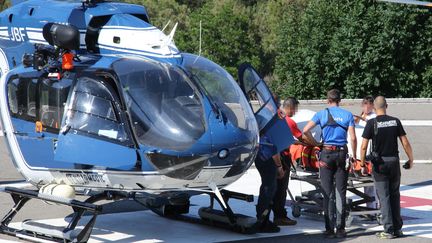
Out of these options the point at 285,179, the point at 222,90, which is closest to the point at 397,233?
the point at 285,179

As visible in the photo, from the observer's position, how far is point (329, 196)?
10102 mm

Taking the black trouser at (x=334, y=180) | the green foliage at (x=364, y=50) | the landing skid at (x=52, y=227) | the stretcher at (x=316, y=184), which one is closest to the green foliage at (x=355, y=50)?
the green foliage at (x=364, y=50)

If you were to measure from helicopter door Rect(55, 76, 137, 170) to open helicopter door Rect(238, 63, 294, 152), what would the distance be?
180 centimetres

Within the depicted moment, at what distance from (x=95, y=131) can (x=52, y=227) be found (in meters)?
1.45

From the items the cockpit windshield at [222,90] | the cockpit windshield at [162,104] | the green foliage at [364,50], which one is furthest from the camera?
the green foliage at [364,50]

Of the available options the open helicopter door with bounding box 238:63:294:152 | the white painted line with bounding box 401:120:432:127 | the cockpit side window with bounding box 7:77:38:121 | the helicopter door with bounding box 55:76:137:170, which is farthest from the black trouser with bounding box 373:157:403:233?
the white painted line with bounding box 401:120:432:127

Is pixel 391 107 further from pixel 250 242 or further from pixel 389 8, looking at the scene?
pixel 250 242

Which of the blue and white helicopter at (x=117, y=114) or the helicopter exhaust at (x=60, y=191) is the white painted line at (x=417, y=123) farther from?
the helicopter exhaust at (x=60, y=191)

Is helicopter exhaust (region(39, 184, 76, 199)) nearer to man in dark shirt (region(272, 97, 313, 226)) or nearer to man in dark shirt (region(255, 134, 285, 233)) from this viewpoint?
man in dark shirt (region(255, 134, 285, 233))

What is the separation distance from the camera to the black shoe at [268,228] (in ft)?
34.5

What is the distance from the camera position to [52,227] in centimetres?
991

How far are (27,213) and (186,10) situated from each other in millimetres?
49126

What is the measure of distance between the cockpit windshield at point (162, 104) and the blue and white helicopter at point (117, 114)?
0.01 m

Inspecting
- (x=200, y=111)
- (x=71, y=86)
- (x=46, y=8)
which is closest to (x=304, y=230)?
(x=200, y=111)
